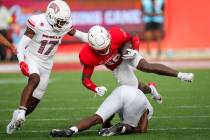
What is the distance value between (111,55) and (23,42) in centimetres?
95

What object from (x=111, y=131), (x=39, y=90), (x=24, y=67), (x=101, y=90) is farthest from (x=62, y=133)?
(x=39, y=90)

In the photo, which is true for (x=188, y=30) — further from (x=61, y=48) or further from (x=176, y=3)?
(x=61, y=48)

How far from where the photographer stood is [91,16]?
59.5 feet

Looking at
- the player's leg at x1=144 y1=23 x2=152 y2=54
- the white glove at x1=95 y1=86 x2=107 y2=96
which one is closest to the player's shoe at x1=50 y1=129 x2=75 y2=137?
the white glove at x1=95 y1=86 x2=107 y2=96

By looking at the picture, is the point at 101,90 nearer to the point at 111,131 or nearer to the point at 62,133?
the point at 111,131

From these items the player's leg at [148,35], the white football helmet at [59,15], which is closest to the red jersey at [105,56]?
the white football helmet at [59,15]

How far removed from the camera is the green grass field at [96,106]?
7.06 meters

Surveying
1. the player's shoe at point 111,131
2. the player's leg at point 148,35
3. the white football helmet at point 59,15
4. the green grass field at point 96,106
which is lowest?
the player's leg at point 148,35

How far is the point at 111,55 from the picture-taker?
24.0 feet

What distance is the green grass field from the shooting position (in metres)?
7.06

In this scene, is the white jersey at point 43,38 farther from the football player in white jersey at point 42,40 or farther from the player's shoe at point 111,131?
the player's shoe at point 111,131

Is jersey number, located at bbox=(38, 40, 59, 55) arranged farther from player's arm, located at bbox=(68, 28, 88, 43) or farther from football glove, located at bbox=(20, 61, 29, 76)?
football glove, located at bbox=(20, 61, 29, 76)

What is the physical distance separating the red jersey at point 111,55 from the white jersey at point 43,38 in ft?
1.65

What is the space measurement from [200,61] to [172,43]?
194 cm
